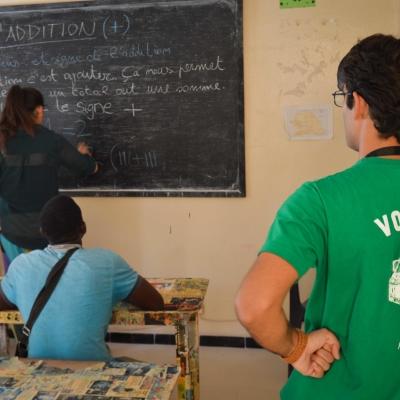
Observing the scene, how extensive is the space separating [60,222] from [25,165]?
921 millimetres

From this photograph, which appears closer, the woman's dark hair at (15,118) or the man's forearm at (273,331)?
the man's forearm at (273,331)

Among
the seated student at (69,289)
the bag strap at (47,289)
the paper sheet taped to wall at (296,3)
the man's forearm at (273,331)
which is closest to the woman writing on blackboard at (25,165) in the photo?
the seated student at (69,289)

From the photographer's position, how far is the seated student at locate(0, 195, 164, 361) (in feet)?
5.59

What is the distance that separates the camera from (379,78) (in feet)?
2.95

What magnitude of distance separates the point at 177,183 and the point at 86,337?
150 cm

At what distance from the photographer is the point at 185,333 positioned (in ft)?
6.39

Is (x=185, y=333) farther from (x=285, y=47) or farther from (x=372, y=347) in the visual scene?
(x=285, y=47)

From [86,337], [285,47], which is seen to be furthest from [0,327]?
[285,47]

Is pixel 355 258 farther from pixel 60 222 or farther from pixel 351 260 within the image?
pixel 60 222

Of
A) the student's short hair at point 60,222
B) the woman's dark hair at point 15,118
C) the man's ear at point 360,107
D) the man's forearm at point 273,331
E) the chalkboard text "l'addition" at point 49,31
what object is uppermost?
the chalkboard text "l'addition" at point 49,31

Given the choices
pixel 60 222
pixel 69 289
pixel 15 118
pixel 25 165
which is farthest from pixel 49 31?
pixel 69 289

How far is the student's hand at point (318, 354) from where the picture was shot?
3.12 ft

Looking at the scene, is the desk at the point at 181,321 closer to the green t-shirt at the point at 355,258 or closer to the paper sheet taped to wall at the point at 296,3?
the green t-shirt at the point at 355,258

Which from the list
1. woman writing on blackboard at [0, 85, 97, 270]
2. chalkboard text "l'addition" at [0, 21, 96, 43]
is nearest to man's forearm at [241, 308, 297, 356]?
woman writing on blackboard at [0, 85, 97, 270]
